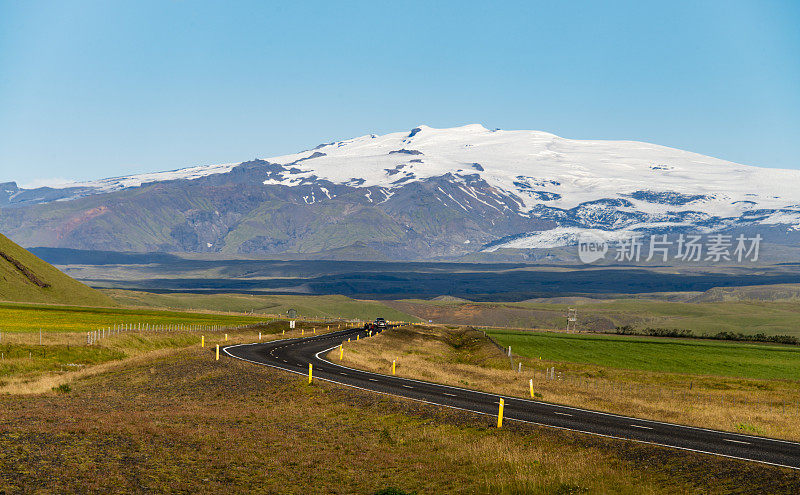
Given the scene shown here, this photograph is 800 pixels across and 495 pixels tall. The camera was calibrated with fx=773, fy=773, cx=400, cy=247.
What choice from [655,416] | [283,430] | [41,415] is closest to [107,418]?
[41,415]

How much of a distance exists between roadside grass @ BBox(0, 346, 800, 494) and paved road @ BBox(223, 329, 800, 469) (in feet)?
5.97

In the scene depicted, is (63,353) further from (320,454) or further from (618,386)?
(618,386)

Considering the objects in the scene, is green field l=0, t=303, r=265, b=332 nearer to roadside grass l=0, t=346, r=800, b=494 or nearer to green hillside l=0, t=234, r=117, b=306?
green hillside l=0, t=234, r=117, b=306

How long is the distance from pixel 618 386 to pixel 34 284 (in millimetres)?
120026

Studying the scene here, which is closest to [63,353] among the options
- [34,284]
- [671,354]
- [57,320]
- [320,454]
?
[57,320]

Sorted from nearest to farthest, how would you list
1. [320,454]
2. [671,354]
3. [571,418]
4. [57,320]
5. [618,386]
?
[320,454]
[571,418]
[618,386]
[57,320]
[671,354]

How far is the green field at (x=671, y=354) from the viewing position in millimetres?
80250

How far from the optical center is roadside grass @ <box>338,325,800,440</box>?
38.1 meters

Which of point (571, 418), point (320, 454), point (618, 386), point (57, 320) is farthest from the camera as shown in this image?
point (57, 320)

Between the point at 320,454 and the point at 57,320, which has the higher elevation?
the point at 320,454

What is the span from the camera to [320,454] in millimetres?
27062

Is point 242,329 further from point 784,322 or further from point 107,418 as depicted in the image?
point 784,322

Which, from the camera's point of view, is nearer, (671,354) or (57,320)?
(57,320)

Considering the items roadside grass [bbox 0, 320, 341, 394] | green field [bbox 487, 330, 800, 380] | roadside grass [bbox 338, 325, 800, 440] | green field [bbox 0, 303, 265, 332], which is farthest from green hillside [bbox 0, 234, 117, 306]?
green field [bbox 487, 330, 800, 380]
